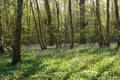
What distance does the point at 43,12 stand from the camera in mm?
82625

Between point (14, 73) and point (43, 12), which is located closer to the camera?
A: point (14, 73)

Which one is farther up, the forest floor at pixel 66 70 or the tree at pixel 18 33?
the tree at pixel 18 33

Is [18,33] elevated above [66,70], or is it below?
above

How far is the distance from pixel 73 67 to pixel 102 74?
3117mm

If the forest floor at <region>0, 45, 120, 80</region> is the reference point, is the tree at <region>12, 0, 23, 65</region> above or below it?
above

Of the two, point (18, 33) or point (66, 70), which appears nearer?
point (66, 70)

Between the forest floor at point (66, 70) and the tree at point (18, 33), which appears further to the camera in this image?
the tree at point (18, 33)

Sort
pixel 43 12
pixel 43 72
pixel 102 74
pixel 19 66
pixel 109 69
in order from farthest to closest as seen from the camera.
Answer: pixel 43 12, pixel 19 66, pixel 43 72, pixel 109 69, pixel 102 74

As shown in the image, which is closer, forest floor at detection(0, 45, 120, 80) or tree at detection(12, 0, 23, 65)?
forest floor at detection(0, 45, 120, 80)

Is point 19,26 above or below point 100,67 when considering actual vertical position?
above

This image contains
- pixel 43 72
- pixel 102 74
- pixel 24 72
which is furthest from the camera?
pixel 24 72

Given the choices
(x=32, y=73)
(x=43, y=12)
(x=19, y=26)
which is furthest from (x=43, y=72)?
(x=43, y=12)

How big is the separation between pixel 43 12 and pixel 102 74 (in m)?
69.8

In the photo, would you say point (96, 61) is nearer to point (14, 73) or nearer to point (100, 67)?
point (100, 67)
